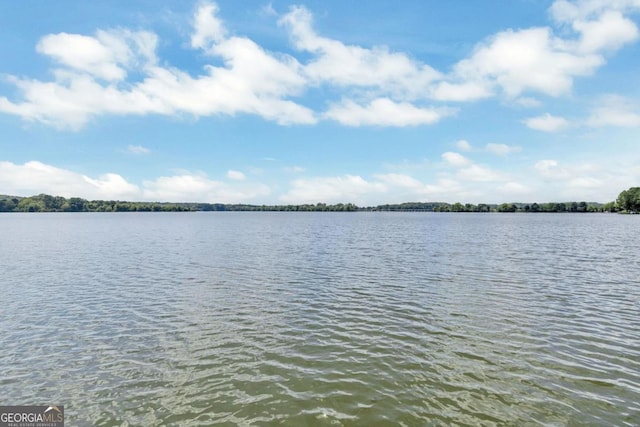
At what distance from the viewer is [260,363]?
12719 millimetres

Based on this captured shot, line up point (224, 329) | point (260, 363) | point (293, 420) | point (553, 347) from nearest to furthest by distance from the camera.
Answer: point (293, 420) → point (260, 363) → point (553, 347) → point (224, 329)

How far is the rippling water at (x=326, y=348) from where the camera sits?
9.84 m

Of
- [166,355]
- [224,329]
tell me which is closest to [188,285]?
[224,329]

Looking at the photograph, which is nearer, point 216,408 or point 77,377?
point 216,408

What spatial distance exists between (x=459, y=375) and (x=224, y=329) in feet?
35.5

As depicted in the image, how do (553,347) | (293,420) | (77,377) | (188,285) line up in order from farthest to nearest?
(188,285) < (553,347) < (77,377) < (293,420)

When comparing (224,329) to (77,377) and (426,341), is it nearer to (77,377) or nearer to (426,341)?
(77,377)

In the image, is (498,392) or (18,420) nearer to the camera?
(18,420)

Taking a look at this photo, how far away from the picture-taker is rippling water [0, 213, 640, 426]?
32.3 ft

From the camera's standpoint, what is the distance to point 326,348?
46.2ft

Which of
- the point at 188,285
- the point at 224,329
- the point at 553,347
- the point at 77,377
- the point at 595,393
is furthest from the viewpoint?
the point at 188,285

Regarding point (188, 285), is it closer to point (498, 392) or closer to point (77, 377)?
point (77, 377)

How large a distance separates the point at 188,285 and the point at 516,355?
73.1 ft

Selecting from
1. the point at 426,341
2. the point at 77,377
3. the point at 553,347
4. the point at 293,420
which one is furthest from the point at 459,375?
the point at 77,377
